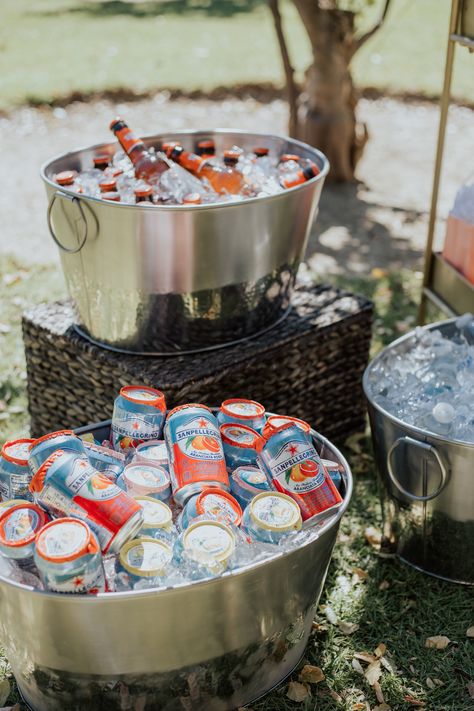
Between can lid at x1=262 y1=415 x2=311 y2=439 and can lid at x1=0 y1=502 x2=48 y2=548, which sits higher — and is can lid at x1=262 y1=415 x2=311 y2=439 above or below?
below

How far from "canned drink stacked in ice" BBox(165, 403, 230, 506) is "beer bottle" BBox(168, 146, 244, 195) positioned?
0.93 m

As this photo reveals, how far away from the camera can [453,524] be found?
227cm

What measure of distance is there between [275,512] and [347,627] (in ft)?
1.96

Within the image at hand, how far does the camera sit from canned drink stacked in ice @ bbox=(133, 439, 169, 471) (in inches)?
80.0

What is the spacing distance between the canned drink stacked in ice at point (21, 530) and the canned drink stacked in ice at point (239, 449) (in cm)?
50

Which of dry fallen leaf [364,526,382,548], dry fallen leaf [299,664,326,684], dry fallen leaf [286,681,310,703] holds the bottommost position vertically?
dry fallen leaf [364,526,382,548]

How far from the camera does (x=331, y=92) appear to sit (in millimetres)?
5172

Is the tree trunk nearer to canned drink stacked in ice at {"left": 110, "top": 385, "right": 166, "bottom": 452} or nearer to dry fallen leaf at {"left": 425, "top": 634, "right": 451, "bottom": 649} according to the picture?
canned drink stacked in ice at {"left": 110, "top": 385, "right": 166, "bottom": 452}

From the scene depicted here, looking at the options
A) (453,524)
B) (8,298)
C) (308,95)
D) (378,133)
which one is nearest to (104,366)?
(453,524)

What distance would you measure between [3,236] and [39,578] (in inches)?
140

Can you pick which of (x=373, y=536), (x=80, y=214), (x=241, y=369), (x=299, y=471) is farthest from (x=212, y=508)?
(x=80, y=214)

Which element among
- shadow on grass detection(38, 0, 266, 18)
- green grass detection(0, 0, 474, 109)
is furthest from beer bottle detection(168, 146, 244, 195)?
shadow on grass detection(38, 0, 266, 18)

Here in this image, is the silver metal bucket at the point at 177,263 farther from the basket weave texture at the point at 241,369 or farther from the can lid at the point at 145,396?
the can lid at the point at 145,396

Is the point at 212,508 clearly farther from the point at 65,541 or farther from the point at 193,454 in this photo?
the point at 65,541
